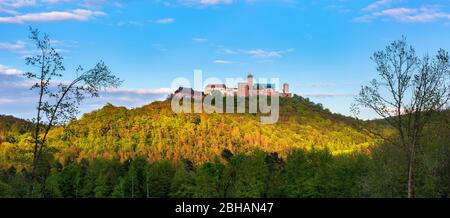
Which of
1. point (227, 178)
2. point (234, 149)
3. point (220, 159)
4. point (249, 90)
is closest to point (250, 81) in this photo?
point (249, 90)

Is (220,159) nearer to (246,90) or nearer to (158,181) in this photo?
(158,181)

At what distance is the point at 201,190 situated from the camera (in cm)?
7431

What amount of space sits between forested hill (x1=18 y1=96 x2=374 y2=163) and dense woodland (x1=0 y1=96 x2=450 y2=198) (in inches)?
14.3

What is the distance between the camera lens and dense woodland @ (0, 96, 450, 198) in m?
39.4

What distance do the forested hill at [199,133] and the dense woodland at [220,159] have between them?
364 mm

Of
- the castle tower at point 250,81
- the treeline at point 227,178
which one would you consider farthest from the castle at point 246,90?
the treeline at point 227,178

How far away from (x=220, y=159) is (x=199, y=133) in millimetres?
63375

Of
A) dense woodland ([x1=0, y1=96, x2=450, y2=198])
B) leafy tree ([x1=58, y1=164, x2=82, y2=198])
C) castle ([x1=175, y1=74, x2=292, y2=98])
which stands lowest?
leafy tree ([x1=58, y1=164, x2=82, y2=198])

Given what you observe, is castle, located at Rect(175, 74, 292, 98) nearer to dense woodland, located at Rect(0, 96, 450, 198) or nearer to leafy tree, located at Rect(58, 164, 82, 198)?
dense woodland, located at Rect(0, 96, 450, 198)

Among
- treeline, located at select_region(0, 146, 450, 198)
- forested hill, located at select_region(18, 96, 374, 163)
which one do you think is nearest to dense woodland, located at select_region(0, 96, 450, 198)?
treeline, located at select_region(0, 146, 450, 198)

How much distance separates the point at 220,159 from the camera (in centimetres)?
11438

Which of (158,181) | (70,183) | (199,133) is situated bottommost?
(70,183)

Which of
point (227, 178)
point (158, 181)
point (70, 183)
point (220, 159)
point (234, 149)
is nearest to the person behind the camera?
point (227, 178)
